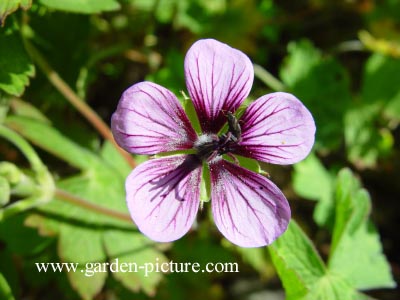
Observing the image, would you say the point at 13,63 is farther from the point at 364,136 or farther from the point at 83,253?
the point at 364,136

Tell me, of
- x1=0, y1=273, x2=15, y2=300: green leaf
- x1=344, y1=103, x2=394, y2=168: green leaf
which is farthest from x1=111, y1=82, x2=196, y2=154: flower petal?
x1=344, y1=103, x2=394, y2=168: green leaf

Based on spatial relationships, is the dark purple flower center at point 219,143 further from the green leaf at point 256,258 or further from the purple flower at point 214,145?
the green leaf at point 256,258

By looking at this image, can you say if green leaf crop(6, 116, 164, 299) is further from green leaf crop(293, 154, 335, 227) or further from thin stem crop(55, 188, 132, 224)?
green leaf crop(293, 154, 335, 227)

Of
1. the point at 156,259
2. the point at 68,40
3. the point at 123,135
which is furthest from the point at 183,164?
the point at 68,40

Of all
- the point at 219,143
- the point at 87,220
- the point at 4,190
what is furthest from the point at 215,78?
the point at 87,220

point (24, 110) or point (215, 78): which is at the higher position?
point (215, 78)

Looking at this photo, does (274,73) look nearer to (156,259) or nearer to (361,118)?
(361,118)

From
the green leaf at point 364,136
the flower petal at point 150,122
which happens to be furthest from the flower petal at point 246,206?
the green leaf at point 364,136
